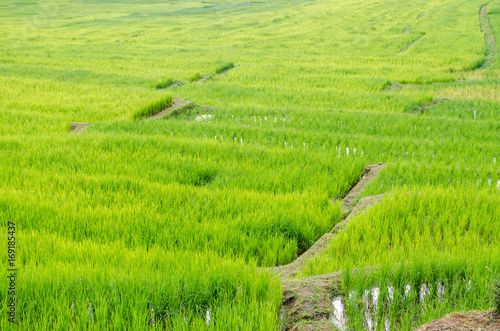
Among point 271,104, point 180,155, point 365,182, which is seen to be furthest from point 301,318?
point 271,104

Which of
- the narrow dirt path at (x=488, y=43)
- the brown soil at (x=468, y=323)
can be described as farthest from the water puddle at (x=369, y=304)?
the narrow dirt path at (x=488, y=43)

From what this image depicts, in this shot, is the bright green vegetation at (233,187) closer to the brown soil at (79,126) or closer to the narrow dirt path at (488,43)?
the brown soil at (79,126)

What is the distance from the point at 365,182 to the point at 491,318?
273cm

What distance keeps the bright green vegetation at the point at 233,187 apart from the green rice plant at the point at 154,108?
0.04 m

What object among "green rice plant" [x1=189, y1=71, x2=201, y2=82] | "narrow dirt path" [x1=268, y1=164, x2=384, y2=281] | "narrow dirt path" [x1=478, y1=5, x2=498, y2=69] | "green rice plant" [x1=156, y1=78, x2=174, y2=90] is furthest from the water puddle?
"narrow dirt path" [x1=478, y1=5, x2=498, y2=69]

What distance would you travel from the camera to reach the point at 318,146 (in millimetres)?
5539

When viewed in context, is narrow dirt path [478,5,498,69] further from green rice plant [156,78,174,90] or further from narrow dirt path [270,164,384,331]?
narrow dirt path [270,164,384,331]

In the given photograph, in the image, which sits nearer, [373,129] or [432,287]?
[432,287]

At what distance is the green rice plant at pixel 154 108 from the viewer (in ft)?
23.3

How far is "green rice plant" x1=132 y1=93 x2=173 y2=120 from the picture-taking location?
280 inches

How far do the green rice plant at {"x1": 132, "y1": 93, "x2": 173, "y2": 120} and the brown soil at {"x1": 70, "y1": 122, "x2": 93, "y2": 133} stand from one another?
799 millimetres

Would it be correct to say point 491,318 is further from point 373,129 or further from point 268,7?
point 268,7

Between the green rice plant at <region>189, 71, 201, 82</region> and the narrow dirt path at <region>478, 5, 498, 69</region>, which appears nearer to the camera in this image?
the green rice plant at <region>189, 71, 201, 82</region>

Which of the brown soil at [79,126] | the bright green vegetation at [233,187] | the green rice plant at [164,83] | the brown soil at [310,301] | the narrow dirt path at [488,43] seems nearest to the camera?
the brown soil at [310,301]
